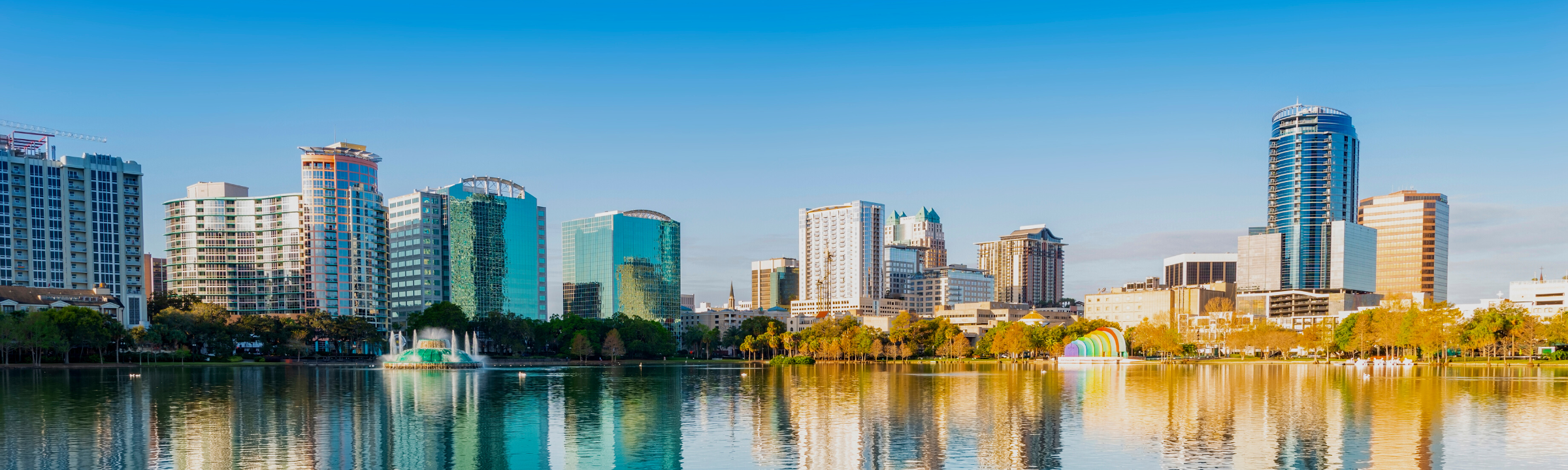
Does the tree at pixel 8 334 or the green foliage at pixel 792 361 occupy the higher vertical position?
the tree at pixel 8 334

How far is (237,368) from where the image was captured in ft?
450

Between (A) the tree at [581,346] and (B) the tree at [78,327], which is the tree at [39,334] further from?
(A) the tree at [581,346]

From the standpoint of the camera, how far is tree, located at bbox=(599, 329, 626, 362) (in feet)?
620

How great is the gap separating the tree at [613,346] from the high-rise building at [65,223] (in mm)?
83867

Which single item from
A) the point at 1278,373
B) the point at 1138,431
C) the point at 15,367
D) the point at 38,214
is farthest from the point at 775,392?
the point at 38,214

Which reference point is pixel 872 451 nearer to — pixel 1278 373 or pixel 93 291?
pixel 1278 373

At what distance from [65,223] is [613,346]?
4082 inches

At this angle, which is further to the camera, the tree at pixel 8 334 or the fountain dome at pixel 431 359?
the fountain dome at pixel 431 359

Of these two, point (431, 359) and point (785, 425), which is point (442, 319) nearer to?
point (431, 359)

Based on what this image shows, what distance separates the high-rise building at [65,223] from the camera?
612 feet

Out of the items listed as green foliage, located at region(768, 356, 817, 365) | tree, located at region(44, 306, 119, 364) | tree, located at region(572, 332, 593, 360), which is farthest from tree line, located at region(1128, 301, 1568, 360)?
tree, located at region(44, 306, 119, 364)

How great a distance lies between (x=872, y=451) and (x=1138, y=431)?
15.2 metres

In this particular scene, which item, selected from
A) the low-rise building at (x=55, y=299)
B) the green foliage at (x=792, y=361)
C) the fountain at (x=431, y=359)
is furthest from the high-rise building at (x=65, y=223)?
the green foliage at (x=792, y=361)

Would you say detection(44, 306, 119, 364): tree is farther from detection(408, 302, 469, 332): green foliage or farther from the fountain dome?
detection(408, 302, 469, 332): green foliage
